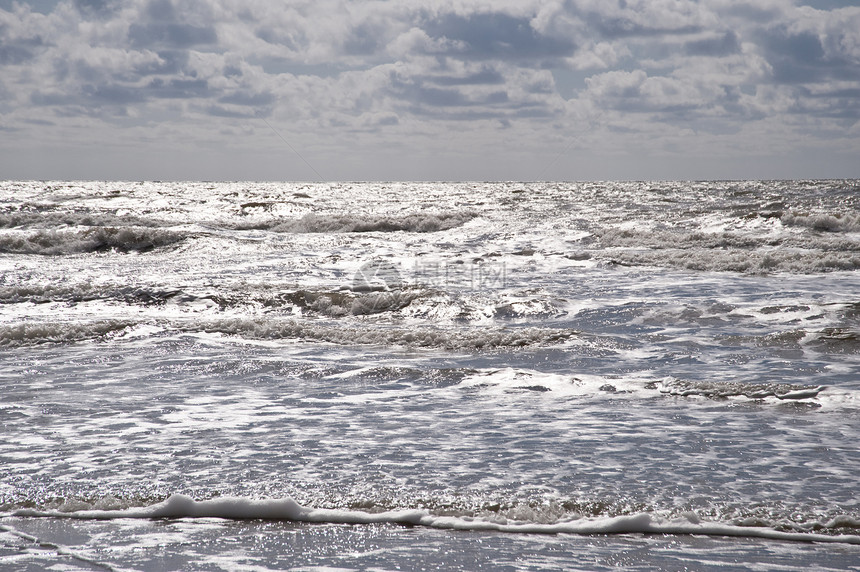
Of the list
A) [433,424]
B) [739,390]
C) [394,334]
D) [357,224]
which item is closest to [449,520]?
[433,424]

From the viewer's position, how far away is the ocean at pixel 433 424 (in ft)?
9.94

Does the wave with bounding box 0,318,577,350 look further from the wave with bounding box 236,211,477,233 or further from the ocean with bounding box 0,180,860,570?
the wave with bounding box 236,211,477,233

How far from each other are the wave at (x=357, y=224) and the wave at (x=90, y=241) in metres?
6.14

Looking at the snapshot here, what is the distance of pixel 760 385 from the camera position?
214 inches

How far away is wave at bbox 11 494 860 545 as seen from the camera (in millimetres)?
3059

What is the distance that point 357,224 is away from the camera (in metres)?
26.2

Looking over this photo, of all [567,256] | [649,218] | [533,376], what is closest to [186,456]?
[533,376]

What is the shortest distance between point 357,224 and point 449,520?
2345cm

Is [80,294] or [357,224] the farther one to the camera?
[357,224]

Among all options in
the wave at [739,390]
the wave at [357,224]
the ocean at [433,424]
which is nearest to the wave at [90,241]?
the wave at [357,224]

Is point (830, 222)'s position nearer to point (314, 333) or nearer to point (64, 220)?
point (314, 333)

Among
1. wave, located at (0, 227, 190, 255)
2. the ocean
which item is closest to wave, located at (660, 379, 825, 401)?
the ocean

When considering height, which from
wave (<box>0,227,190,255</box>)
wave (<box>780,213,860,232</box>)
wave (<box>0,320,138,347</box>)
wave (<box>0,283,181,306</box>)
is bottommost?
wave (<box>0,320,138,347</box>)

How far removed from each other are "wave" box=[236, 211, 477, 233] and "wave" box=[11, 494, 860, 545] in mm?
22158
